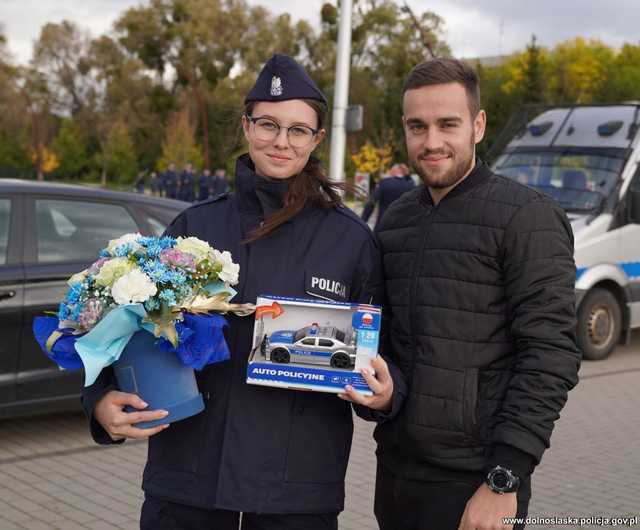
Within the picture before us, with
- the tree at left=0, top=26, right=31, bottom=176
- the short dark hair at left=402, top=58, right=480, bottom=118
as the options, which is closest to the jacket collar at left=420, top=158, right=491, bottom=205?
the short dark hair at left=402, top=58, right=480, bottom=118

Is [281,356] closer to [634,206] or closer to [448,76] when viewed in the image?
[448,76]

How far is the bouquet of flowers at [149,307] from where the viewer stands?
7.06 ft

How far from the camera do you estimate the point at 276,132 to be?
2.50 metres

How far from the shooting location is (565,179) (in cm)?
954

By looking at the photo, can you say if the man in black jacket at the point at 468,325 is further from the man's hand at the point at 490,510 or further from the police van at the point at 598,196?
the police van at the point at 598,196

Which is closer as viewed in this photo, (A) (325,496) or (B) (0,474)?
(A) (325,496)

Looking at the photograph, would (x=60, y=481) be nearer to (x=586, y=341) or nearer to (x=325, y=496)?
(x=325, y=496)

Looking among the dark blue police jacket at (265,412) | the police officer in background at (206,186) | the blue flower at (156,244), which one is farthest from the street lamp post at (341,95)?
the police officer in background at (206,186)

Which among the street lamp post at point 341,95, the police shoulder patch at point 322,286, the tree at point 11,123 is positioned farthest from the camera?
the tree at point 11,123

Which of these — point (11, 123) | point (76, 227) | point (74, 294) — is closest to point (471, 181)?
point (74, 294)

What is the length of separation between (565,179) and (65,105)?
7385 centimetres

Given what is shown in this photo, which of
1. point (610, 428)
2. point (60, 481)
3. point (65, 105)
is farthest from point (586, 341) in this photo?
point (65, 105)

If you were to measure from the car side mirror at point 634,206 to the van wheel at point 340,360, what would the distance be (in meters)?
7.73

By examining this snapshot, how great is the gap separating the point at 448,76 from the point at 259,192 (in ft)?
2.15
